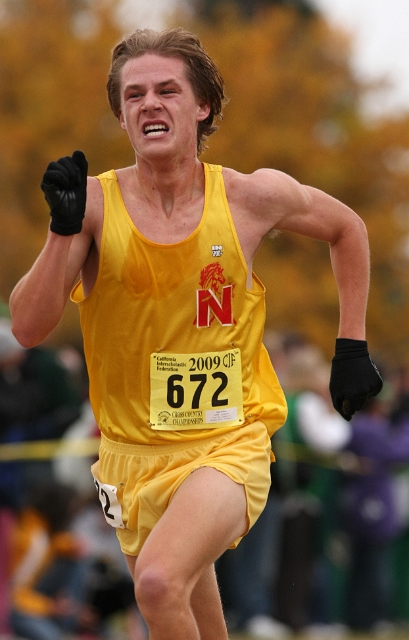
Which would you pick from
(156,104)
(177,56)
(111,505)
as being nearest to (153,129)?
(156,104)

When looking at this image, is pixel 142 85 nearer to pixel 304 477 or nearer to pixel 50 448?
pixel 50 448

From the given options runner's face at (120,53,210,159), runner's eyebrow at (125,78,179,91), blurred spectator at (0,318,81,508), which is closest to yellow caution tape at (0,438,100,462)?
blurred spectator at (0,318,81,508)

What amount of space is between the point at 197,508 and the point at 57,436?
14.4 feet

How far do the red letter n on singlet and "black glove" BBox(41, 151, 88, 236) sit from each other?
639 millimetres

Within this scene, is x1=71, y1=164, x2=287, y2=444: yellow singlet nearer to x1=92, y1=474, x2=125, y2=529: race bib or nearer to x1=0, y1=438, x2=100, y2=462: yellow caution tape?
x1=92, y1=474, x2=125, y2=529: race bib

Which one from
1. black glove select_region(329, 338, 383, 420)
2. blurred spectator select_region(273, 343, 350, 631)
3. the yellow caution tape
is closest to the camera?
black glove select_region(329, 338, 383, 420)

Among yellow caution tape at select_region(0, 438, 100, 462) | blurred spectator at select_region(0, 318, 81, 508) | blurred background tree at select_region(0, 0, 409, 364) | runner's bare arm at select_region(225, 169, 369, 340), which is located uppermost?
blurred background tree at select_region(0, 0, 409, 364)

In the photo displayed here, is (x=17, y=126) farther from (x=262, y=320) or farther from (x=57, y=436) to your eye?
(x=262, y=320)

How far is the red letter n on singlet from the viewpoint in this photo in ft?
16.1

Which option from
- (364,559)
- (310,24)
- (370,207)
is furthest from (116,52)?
(310,24)

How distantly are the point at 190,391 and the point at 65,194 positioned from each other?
0.98m

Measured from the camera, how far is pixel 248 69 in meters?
19.9

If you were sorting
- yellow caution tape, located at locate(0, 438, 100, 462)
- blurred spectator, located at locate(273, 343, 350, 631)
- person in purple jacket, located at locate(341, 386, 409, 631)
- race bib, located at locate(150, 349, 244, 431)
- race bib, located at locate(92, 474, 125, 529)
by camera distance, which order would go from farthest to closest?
person in purple jacket, located at locate(341, 386, 409, 631) → blurred spectator, located at locate(273, 343, 350, 631) → yellow caution tape, located at locate(0, 438, 100, 462) → race bib, located at locate(92, 474, 125, 529) → race bib, located at locate(150, 349, 244, 431)

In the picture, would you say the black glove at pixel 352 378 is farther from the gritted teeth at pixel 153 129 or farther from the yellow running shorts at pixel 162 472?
the gritted teeth at pixel 153 129
